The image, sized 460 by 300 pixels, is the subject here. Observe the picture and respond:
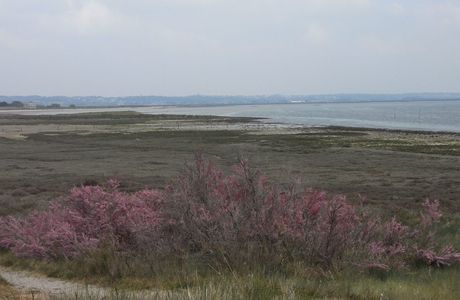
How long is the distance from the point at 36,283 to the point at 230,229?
3.00m

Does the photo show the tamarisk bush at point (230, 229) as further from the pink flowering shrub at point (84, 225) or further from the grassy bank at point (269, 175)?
the grassy bank at point (269, 175)

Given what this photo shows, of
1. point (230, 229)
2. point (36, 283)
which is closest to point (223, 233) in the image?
point (230, 229)

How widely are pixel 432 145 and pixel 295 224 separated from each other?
38838 mm

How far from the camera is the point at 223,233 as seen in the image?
8266 mm

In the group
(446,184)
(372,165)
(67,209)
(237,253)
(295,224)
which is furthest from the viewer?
(372,165)

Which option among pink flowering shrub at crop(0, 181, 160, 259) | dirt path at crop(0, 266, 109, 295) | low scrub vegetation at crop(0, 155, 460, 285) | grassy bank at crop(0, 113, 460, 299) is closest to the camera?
grassy bank at crop(0, 113, 460, 299)

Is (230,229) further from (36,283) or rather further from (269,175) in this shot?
(269,175)

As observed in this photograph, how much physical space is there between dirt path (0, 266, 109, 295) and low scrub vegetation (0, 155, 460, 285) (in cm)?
50

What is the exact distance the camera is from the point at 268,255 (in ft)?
26.3

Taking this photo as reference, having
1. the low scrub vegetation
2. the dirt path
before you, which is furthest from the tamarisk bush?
the dirt path

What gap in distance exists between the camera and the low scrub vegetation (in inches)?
323

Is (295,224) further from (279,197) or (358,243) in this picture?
(358,243)

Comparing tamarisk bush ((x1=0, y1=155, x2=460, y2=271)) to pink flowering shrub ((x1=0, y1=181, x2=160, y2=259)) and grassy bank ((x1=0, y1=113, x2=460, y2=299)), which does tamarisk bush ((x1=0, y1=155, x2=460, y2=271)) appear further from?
grassy bank ((x1=0, y1=113, x2=460, y2=299))

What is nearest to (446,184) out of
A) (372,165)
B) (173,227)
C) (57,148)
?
(372,165)
